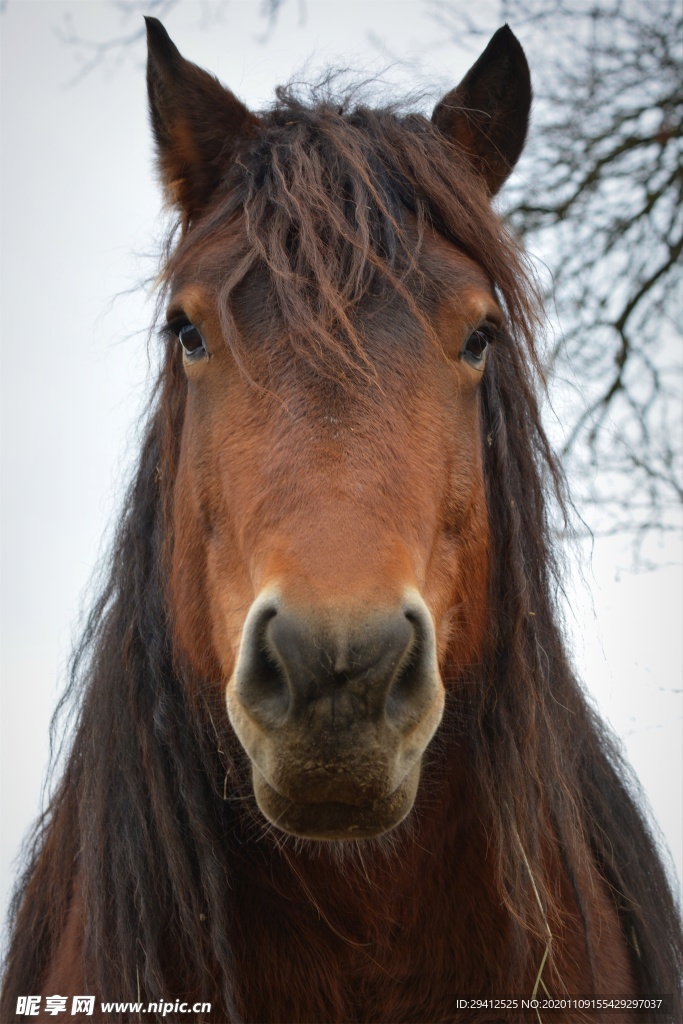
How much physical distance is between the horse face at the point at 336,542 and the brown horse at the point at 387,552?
0.01 metres

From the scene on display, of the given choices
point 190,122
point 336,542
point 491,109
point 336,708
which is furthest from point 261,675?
point 491,109

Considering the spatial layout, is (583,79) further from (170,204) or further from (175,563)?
(175,563)

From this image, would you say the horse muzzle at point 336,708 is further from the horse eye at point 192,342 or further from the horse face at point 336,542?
the horse eye at point 192,342

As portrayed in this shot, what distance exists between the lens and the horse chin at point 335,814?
187cm

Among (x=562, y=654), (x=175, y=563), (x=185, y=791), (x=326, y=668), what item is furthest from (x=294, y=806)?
(x=562, y=654)

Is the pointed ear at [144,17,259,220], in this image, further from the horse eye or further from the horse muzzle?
the horse muzzle

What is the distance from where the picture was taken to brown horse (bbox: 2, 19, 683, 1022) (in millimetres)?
2189

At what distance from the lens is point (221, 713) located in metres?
2.51

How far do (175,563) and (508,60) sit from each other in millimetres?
1904

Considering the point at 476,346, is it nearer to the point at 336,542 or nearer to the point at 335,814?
the point at 336,542

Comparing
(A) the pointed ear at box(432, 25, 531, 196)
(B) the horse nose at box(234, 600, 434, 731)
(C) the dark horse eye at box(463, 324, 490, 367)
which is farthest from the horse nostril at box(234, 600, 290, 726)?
(A) the pointed ear at box(432, 25, 531, 196)

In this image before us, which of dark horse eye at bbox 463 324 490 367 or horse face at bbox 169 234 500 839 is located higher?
dark horse eye at bbox 463 324 490 367

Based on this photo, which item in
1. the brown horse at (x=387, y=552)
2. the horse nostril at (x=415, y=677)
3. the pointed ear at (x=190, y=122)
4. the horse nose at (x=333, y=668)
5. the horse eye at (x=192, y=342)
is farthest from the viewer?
the pointed ear at (x=190, y=122)

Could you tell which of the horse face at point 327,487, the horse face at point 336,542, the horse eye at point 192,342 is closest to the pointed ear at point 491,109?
the horse face at point 327,487
